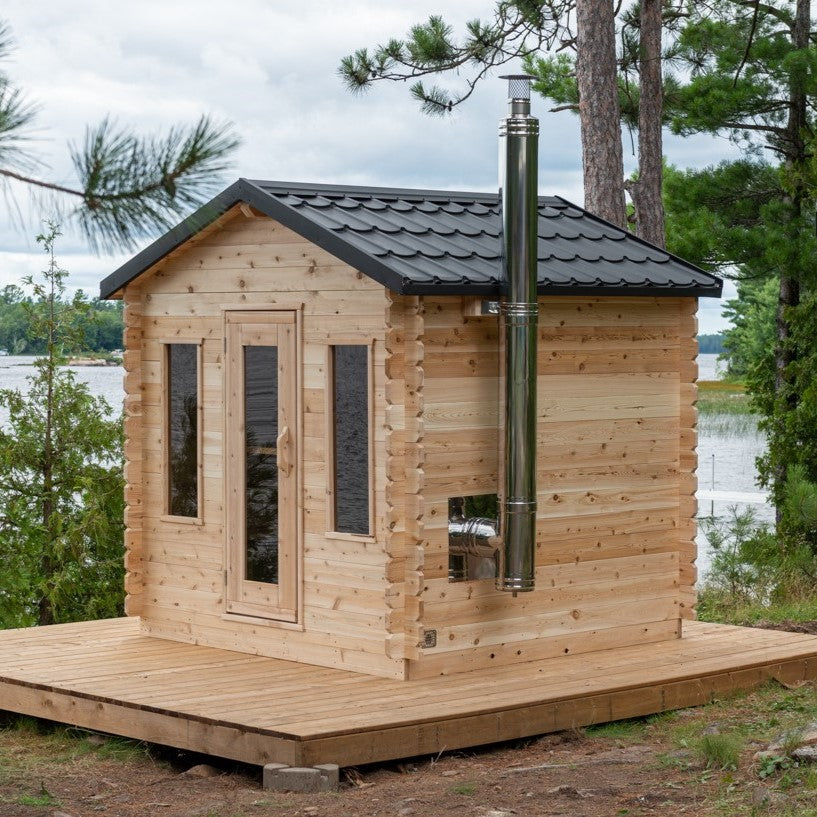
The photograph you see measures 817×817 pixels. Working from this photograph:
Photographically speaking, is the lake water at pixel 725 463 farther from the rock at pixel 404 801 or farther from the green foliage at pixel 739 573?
the rock at pixel 404 801

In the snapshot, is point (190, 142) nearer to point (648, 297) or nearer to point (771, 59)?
point (648, 297)

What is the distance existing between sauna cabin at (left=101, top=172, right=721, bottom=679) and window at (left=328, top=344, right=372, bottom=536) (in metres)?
0.01

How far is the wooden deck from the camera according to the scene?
21.6 ft

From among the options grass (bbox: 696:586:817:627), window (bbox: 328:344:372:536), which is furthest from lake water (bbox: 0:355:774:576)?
window (bbox: 328:344:372:536)

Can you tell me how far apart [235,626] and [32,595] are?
403 centimetres

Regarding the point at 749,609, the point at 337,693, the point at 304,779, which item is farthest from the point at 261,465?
the point at 749,609

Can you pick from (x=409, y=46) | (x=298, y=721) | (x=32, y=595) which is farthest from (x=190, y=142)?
(x=409, y=46)

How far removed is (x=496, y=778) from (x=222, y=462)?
2.68 m

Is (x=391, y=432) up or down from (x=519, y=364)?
down

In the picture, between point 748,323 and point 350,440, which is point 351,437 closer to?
point 350,440

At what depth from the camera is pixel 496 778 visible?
6484 mm

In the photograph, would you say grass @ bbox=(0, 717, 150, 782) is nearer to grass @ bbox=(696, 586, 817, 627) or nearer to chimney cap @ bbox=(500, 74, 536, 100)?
chimney cap @ bbox=(500, 74, 536, 100)

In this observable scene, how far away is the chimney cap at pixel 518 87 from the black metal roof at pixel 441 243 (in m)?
0.83

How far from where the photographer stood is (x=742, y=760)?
641cm
